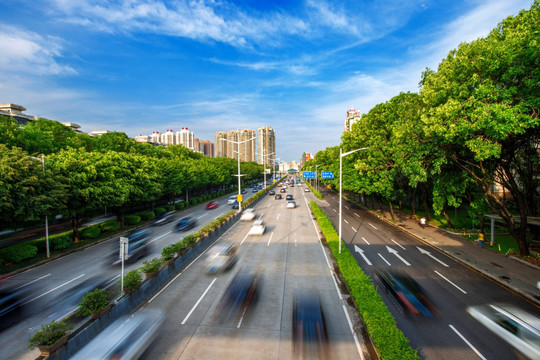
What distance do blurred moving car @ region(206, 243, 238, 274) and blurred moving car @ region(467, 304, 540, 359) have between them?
1454 cm

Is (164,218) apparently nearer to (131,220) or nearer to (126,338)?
(131,220)

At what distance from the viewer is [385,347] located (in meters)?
8.55

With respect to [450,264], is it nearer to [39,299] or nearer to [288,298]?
[288,298]

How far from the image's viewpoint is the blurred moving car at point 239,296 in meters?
12.2

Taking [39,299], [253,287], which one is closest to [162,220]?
[39,299]

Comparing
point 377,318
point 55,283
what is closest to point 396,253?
point 377,318

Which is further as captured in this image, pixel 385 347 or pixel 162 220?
pixel 162 220

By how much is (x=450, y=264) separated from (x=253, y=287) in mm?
14756

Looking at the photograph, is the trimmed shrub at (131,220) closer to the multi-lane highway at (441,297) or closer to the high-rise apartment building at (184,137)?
the multi-lane highway at (441,297)

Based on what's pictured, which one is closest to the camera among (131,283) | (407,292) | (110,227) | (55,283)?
(131,283)

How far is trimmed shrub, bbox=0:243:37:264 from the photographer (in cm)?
1966

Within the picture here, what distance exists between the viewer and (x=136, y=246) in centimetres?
2512

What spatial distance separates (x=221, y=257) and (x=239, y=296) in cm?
753

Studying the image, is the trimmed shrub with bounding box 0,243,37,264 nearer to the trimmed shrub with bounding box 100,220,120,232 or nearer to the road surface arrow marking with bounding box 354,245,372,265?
the trimmed shrub with bounding box 100,220,120,232
